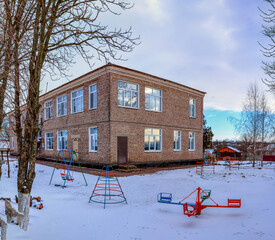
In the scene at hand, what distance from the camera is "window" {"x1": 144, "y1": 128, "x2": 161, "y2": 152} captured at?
61.9 feet

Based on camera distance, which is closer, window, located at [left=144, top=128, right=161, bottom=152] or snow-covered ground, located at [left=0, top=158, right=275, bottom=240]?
snow-covered ground, located at [left=0, top=158, right=275, bottom=240]

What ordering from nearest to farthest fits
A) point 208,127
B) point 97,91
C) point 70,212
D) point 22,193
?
point 22,193, point 70,212, point 97,91, point 208,127

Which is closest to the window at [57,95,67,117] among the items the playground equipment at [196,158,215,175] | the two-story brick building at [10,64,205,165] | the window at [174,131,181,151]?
the two-story brick building at [10,64,205,165]

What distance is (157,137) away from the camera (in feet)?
65.5

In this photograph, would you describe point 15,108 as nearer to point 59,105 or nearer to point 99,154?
point 99,154

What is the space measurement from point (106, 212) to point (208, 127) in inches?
1649

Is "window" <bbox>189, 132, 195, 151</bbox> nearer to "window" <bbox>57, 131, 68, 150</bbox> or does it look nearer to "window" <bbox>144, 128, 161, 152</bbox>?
"window" <bbox>144, 128, 161, 152</bbox>

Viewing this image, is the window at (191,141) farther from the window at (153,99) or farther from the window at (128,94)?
the window at (128,94)

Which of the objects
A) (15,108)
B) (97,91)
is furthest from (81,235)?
(97,91)

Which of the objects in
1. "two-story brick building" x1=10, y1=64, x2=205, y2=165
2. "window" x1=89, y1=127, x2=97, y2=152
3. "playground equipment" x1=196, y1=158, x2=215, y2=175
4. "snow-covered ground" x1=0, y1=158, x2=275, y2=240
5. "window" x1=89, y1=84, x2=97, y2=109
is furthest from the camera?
"playground equipment" x1=196, y1=158, x2=215, y2=175

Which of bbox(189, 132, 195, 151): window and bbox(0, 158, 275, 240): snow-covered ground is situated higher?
bbox(189, 132, 195, 151): window

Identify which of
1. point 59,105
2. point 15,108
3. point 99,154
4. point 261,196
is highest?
point 59,105

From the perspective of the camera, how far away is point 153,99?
19.8 metres

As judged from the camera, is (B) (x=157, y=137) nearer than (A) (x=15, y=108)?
No
